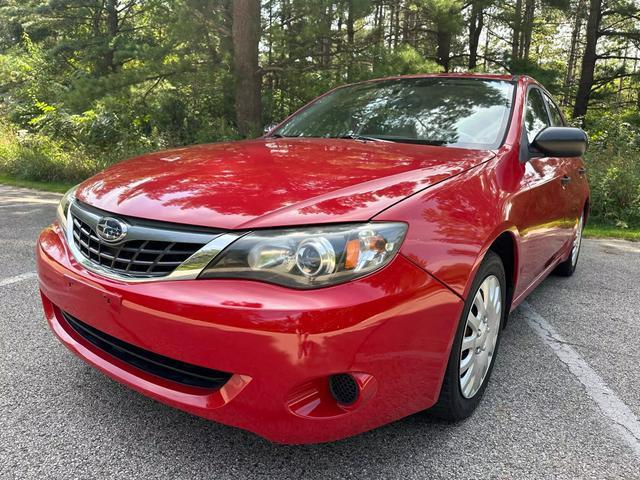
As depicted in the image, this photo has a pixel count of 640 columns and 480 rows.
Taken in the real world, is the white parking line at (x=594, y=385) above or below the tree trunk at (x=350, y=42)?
below

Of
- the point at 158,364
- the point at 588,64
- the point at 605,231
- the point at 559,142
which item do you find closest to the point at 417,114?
the point at 559,142

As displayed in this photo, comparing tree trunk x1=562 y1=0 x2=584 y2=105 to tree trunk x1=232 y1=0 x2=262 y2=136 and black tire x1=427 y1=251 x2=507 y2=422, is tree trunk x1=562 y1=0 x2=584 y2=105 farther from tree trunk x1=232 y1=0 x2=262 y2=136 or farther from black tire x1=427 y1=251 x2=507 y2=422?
black tire x1=427 y1=251 x2=507 y2=422

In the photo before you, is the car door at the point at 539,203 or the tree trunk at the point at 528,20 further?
the tree trunk at the point at 528,20

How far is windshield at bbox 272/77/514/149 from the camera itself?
2607mm

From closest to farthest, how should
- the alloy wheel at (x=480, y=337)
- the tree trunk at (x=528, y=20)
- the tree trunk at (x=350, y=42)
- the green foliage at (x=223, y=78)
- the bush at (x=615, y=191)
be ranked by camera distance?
the alloy wheel at (x=480, y=337), the bush at (x=615, y=191), the green foliage at (x=223, y=78), the tree trunk at (x=350, y=42), the tree trunk at (x=528, y=20)

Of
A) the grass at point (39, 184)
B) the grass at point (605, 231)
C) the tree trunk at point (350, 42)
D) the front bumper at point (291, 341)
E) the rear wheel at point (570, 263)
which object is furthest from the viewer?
the grass at point (39, 184)

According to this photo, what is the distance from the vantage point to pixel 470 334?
203 cm

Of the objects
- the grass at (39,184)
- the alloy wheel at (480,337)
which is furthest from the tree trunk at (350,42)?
the alloy wheel at (480,337)

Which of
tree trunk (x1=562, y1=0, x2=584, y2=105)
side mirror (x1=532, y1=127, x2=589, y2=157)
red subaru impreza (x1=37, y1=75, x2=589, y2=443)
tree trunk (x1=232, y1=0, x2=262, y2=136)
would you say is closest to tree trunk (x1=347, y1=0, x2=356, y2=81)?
tree trunk (x1=232, y1=0, x2=262, y2=136)

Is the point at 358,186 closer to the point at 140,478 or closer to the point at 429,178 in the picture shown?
the point at 429,178

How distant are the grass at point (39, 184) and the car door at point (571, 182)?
838cm

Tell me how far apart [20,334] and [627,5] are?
63.4 ft

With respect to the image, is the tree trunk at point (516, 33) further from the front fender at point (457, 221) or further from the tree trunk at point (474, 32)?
the front fender at point (457, 221)

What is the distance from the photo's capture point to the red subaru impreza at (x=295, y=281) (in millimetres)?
1461
